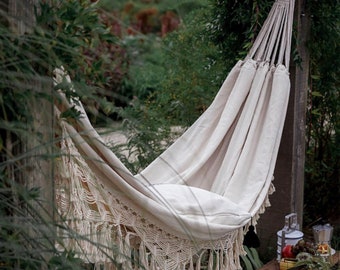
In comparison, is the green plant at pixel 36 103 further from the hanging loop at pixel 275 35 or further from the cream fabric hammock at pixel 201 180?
the hanging loop at pixel 275 35

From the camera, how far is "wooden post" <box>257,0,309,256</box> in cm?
301

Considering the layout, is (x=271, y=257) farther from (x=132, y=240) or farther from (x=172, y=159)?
(x=132, y=240)

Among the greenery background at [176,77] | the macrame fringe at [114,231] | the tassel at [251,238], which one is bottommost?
the tassel at [251,238]

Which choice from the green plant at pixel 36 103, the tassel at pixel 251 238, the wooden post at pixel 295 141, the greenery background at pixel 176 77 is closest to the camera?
the green plant at pixel 36 103

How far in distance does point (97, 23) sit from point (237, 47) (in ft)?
5.22

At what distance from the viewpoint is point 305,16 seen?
9.92 feet

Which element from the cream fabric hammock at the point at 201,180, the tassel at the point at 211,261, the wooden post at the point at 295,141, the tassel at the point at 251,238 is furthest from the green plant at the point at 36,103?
the wooden post at the point at 295,141

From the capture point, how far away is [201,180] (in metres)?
2.71

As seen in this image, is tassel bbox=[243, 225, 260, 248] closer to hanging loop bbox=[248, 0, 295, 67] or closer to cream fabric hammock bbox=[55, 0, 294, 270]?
cream fabric hammock bbox=[55, 0, 294, 270]

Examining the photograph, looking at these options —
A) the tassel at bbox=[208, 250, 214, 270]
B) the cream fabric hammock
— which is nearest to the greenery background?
the cream fabric hammock

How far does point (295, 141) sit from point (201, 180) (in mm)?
529

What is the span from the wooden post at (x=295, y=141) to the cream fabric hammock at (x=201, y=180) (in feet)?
0.51

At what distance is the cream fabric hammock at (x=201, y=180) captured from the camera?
1.93 metres

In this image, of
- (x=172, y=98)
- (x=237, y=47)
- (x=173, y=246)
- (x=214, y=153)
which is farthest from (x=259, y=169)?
(x=172, y=98)
